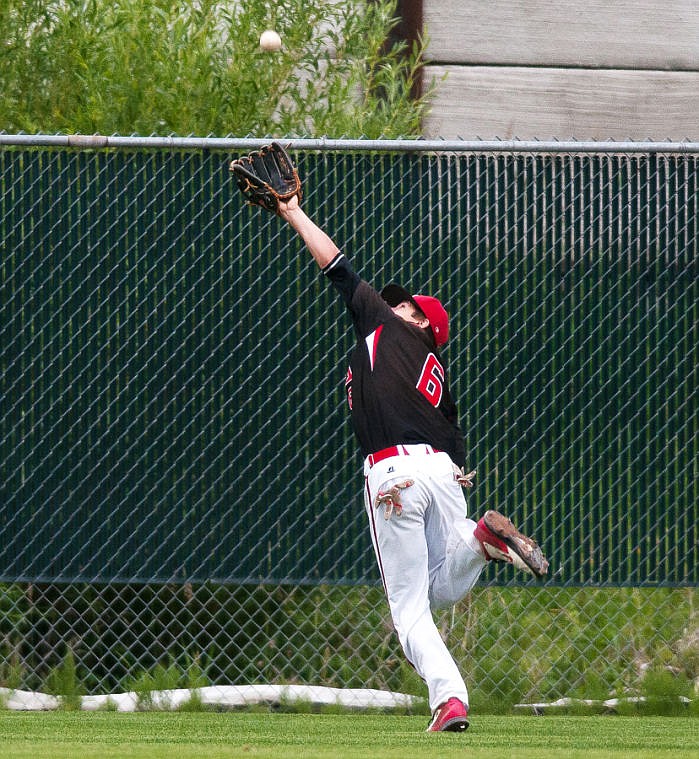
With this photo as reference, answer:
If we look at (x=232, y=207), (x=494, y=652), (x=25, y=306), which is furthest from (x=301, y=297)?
(x=494, y=652)

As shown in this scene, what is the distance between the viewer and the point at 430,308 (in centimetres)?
489

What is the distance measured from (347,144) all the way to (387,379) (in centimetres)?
137

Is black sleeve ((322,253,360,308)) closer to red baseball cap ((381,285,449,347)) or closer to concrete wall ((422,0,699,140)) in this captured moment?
red baseball cap ((381,285,449,347))

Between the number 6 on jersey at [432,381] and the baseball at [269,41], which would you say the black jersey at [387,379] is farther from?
the baseball at [269,41]

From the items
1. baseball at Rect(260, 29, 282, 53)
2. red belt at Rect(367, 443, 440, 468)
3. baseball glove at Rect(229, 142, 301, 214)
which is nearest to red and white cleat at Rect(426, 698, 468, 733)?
red belt at Rect(367, 443, 440, 468)

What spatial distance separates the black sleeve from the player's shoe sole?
99 cm

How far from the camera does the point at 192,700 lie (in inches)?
217

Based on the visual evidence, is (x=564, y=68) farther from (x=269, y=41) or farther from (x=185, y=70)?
(x=185, y=70)

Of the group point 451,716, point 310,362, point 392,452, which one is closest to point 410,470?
point 392,452

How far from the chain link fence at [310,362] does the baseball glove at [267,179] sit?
69 cm

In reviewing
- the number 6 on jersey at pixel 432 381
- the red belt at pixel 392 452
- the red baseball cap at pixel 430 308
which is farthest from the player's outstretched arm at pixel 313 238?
the red belt at pixel 392 452

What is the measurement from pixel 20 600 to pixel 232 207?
2.11 m

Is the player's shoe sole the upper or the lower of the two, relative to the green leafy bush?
lower

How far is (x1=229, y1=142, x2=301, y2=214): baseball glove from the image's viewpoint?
4.79 metres
